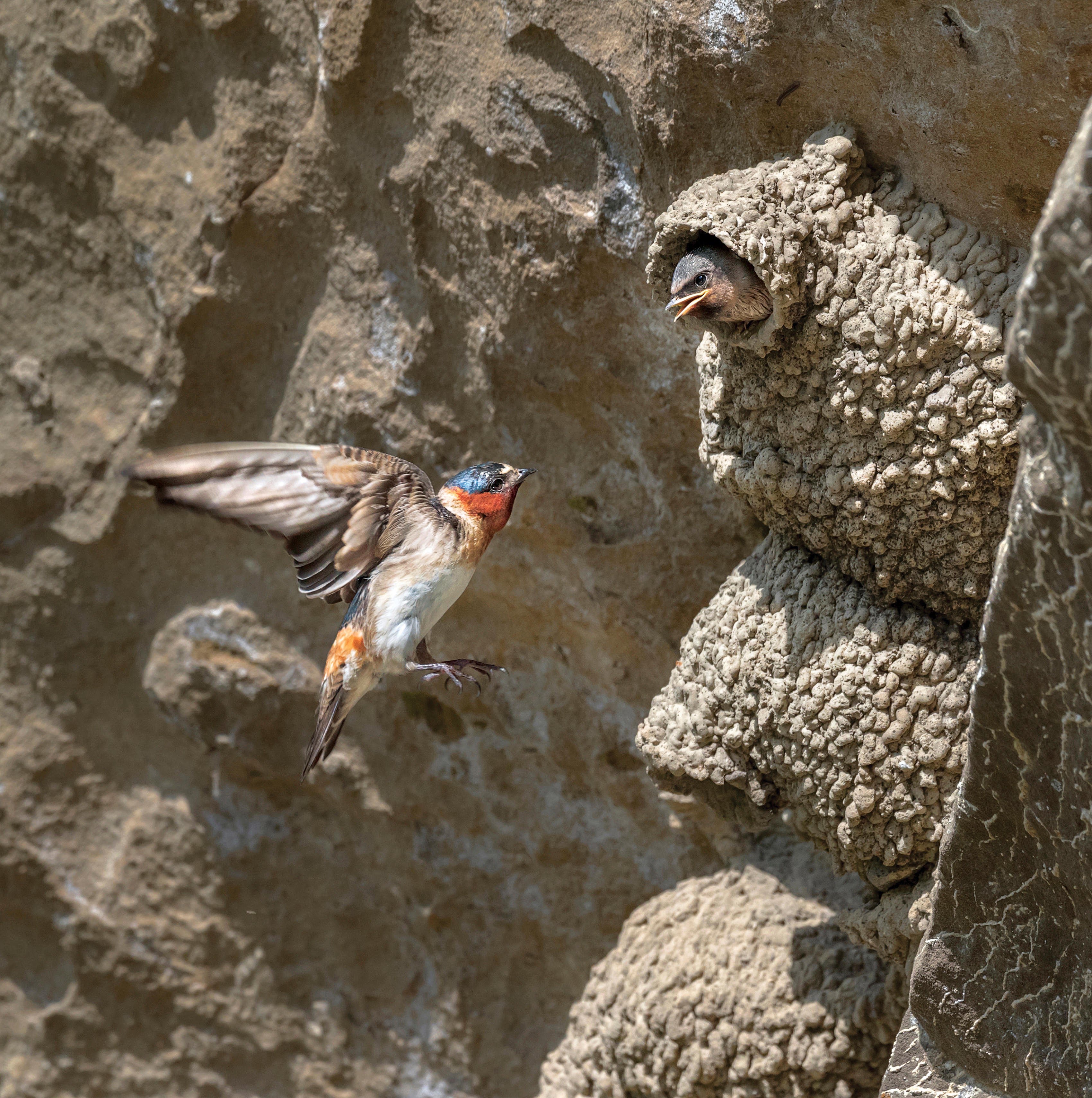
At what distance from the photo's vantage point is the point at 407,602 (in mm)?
2916

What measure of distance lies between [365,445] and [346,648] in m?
0.88

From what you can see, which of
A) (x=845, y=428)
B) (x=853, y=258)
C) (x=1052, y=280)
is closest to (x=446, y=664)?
(x=845, y=428)

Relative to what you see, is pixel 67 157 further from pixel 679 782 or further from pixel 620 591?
pixel 679 782

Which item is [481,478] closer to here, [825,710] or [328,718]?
[328,718]

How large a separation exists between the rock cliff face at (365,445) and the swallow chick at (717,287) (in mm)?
363

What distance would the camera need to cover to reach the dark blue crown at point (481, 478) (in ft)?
9.59

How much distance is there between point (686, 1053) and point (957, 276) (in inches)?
80.9

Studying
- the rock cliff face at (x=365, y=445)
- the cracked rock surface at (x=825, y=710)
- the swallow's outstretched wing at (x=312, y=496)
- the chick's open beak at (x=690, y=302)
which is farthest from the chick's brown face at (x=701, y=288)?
the swallow's outstretched wing at (x=312, y=496)

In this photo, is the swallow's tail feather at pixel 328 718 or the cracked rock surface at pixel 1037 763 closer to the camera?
the cracked rock surface at pixel 1037 763

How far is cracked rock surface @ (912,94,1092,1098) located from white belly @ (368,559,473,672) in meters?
1.28

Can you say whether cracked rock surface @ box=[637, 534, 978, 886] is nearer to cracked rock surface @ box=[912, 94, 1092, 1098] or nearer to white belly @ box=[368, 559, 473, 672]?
cracked rock surface @ box=[912, 94, 1092, 1098]

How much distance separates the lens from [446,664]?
296 cm

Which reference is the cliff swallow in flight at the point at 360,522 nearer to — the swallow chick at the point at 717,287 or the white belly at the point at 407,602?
the white belly at the point at 407,602

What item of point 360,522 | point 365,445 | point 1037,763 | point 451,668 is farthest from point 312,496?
point 1037,763
